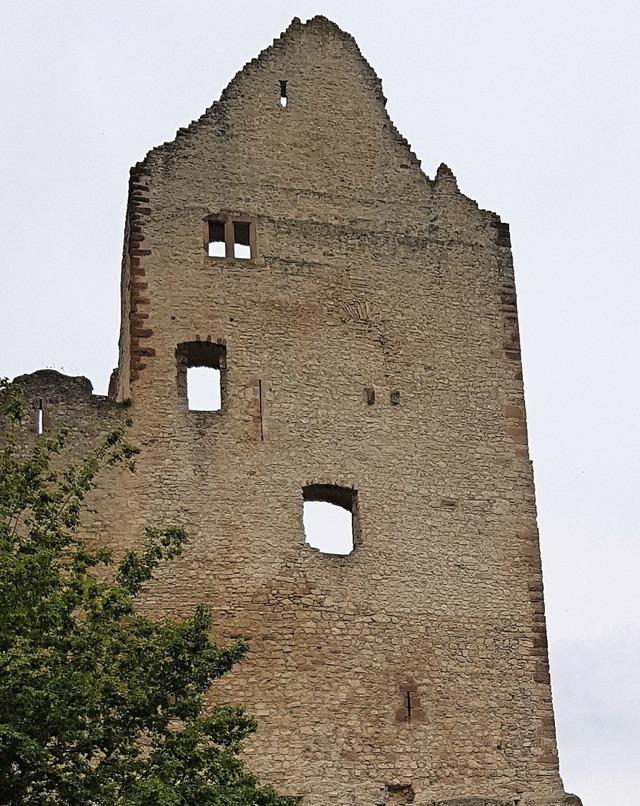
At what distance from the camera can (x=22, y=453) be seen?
1811 cm

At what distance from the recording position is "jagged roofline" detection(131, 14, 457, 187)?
2008 cm

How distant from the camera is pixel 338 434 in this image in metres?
18.8

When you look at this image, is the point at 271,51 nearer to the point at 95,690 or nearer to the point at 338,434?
the point at 338,434


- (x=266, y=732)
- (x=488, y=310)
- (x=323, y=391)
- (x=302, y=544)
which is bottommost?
(x=266, y=732)

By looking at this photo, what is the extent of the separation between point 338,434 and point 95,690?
6.72 m

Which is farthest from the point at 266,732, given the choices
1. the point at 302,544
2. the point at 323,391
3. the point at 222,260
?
the point at 222,260

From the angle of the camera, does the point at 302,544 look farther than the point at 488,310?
No

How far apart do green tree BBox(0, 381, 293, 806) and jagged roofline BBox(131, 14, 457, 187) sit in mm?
7037

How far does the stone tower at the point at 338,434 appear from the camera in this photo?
17.6m

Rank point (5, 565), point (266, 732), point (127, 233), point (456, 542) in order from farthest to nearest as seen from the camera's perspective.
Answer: point (127, 233) < point (456, 542) < point (266, 732) < point (5, 565)

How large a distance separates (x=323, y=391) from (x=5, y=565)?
6633 mm

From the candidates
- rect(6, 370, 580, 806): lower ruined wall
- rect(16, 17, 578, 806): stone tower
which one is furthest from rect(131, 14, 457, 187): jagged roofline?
rect(6, 370, 580, 806): lower ruined wall

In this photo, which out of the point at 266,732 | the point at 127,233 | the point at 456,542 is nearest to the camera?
the point at 266,732

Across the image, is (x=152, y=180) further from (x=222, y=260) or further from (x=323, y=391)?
(x=323, y=391)
